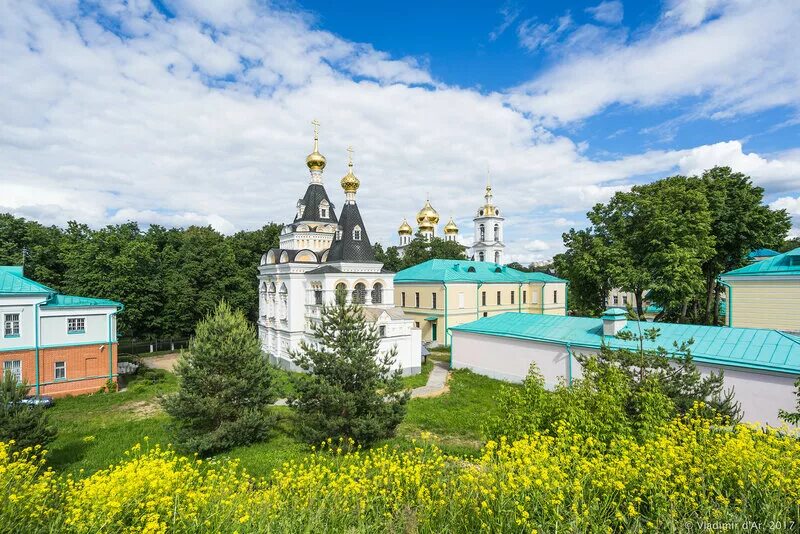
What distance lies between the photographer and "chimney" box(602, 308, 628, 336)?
55.1 feet

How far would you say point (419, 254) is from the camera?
46.2 meters

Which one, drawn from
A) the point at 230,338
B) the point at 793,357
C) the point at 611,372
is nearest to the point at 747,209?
the point at 793,357

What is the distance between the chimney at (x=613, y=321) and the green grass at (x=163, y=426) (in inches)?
220

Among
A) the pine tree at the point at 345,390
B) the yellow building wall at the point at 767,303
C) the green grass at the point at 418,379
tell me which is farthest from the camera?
the green grass at the point at 418,379

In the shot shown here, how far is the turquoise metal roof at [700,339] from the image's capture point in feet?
42.1

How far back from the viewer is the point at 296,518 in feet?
16.7

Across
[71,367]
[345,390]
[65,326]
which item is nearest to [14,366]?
[71,367]

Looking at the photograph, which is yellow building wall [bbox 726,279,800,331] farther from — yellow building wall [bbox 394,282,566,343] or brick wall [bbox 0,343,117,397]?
brick wall [bbox 0,343,117,397]

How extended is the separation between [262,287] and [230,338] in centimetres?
1717

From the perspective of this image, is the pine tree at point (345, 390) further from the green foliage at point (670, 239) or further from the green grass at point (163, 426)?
the green foliage at point (670, 239)

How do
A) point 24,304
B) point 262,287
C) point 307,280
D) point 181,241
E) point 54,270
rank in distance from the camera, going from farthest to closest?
point 181,241 < point 54,270 < point 262,287 < point 307,280 < point 24,304

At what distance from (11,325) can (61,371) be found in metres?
2.97

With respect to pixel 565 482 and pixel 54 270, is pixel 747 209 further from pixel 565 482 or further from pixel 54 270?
pixel 54 270

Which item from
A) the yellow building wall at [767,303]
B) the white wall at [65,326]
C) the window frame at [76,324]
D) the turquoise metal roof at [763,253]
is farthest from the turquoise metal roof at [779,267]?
the window frame at [76,324]
